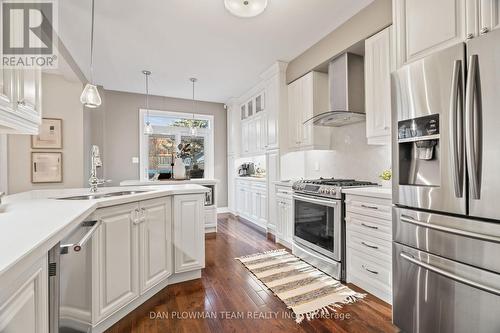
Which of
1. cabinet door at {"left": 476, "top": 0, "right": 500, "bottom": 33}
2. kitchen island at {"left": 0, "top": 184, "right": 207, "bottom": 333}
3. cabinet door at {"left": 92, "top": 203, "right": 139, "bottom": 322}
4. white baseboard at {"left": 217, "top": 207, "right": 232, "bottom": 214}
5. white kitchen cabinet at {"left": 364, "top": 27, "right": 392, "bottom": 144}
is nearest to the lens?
kitchen island at {"left": 0, "top": 184, "right": 207, "bottom": 333}

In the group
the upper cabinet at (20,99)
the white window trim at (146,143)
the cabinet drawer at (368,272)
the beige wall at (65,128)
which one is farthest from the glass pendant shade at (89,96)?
the white window trim at (146,143)

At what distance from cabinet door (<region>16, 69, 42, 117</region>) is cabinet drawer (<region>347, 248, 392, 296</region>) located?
2810 millimetres

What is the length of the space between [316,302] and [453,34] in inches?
86.7

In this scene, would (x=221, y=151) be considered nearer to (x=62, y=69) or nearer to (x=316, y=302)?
(x=62, y=69)

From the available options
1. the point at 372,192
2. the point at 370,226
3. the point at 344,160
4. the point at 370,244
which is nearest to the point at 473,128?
the point at 372,192

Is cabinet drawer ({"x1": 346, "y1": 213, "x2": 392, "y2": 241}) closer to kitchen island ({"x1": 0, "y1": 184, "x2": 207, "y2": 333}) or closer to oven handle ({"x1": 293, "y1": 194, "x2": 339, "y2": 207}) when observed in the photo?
oven handle ({"x1": 293, "y1": 194, "x2": 339, "y2": 207})

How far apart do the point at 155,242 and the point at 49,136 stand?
2.83 metres

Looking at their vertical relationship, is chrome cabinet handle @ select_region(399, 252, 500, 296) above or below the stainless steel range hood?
below

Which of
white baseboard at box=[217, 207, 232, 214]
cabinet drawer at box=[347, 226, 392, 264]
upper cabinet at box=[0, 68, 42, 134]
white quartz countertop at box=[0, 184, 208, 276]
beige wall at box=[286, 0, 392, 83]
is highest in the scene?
beige wall at box=[286, 0, 392, 83]

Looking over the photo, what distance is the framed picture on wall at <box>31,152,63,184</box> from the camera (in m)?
3.45

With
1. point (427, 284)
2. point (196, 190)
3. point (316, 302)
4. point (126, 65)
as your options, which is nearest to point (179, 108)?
point (126, 65)

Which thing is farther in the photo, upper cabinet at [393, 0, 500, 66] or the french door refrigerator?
upper cabinet at [393, 0, 500, 66]

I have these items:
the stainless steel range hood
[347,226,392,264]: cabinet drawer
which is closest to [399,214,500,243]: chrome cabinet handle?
[347,226,392,264]: cabinet drawer

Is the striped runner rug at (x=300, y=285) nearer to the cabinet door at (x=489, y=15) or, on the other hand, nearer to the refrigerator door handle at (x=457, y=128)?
the refrigerator door handle at (x=457, y=128)
